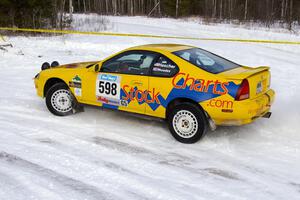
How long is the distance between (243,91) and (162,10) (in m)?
48.7

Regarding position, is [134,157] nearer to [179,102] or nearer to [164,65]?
[179,102]

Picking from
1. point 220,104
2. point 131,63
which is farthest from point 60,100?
point 220,104

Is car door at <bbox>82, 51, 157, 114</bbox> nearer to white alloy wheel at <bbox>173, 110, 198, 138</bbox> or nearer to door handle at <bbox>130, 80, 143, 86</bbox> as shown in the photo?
door handle at <bbox>130, 80, 143, 86</bbox>

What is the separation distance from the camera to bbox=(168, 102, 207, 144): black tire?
595cm

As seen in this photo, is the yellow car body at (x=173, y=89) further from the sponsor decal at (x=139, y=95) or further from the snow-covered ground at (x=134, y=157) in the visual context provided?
the snow-covered ground at (x=134, y=157)

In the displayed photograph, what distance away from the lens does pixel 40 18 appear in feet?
66.7

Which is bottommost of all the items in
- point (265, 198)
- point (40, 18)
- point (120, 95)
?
point (265, 198)

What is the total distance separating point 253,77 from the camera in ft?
19.4

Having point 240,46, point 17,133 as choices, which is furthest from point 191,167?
point 240,46

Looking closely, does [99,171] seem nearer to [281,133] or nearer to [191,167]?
[191,167]

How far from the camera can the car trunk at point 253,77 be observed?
580 centimetres

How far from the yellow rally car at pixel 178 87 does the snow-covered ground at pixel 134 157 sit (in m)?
0.45

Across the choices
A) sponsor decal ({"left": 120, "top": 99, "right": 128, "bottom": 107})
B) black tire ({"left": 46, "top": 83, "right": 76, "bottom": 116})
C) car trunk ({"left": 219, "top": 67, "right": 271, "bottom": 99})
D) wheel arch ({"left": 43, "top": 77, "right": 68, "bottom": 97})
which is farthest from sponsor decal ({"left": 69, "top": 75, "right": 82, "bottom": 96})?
car trunk ({"left": 219, "top": 67, "right": 271, "bottom": 99})

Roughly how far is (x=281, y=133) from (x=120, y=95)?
114 inches
